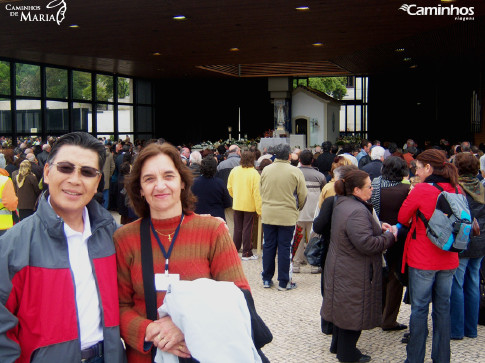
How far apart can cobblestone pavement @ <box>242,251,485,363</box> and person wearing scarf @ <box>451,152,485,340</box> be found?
0.54 feet

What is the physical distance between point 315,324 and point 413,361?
4.66ft

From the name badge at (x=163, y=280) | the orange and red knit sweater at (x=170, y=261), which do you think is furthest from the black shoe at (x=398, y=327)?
the name badge at (x=163, y=280)

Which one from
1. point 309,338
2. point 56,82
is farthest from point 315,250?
point 56,82

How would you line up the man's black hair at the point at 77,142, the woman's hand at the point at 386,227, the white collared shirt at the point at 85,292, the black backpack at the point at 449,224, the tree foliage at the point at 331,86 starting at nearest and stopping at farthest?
the white collared shirt at the point at 85,292
the man's black hair at the point at 77,142
the black backpack at the point at 449,224
the woman's hand at the point at 386,227
the tree foliage at the point at 331,86

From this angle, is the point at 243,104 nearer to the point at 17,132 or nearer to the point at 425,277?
the point at 17,132

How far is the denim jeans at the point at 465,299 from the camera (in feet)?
16.0

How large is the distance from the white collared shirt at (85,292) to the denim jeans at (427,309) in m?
2.84

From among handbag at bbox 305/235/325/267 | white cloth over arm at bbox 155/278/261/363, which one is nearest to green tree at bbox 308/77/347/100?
handbag at bbox 305/235/325/267

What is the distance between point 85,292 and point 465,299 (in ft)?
13.7

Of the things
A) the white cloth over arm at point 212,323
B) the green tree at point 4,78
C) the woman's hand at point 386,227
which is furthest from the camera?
the green tree at point 4,78

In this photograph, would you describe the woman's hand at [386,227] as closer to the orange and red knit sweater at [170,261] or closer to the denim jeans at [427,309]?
the denim jeans at [427,309]

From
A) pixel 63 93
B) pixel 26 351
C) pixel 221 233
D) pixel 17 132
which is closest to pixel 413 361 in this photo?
pixel 221 233

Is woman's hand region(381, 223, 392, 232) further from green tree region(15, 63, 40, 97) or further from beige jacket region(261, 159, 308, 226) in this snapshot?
green tree region(15, 63, 40, 97)

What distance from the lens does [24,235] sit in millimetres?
1939
